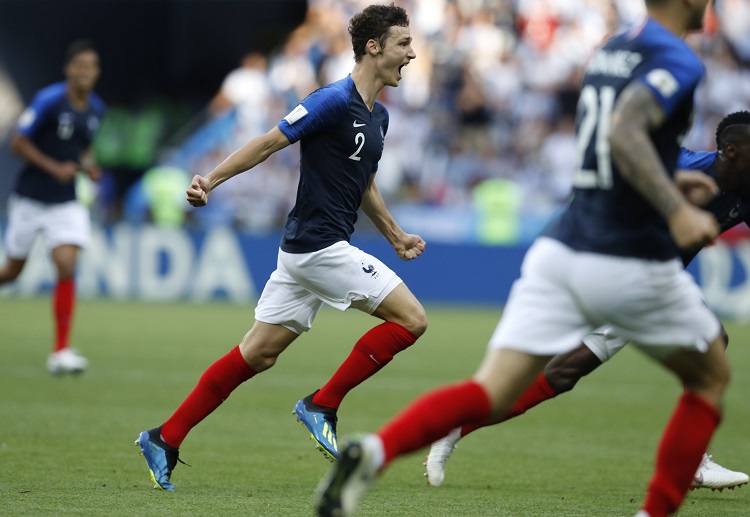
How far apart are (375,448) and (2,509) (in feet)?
6.83

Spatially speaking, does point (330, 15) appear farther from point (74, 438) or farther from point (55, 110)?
point (74, 438)

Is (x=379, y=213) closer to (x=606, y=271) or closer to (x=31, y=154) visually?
(x=606, y=271)

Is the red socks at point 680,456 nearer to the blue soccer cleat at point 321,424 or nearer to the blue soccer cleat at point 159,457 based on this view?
the blue soccer cleat at point 321,424

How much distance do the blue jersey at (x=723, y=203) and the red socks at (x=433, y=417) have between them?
7.20 ft

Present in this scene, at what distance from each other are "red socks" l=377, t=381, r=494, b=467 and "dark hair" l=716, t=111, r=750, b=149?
235cm

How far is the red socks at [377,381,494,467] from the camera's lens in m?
4.23

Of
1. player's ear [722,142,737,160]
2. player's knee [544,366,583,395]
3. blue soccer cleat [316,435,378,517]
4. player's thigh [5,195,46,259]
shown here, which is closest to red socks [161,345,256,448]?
player's knee [544,366,583,395]

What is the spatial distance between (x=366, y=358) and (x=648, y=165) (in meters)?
2.77

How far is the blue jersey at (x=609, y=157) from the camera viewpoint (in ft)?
13.9

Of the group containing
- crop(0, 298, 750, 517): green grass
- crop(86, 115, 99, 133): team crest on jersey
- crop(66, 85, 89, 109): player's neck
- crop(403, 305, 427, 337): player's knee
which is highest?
crop(66, 85, 89, 109): player's neck

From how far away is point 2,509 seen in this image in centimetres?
534

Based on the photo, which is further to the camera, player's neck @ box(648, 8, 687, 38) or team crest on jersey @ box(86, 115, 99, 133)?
team crest on jersey @ box(86, 115, 99, 133)

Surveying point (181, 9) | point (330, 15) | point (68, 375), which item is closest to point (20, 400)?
point (68, 375)

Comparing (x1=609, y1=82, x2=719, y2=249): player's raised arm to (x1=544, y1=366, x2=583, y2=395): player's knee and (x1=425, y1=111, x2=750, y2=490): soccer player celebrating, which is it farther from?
(x1=544, y1=366, x2=583, y2=395): player's knee
